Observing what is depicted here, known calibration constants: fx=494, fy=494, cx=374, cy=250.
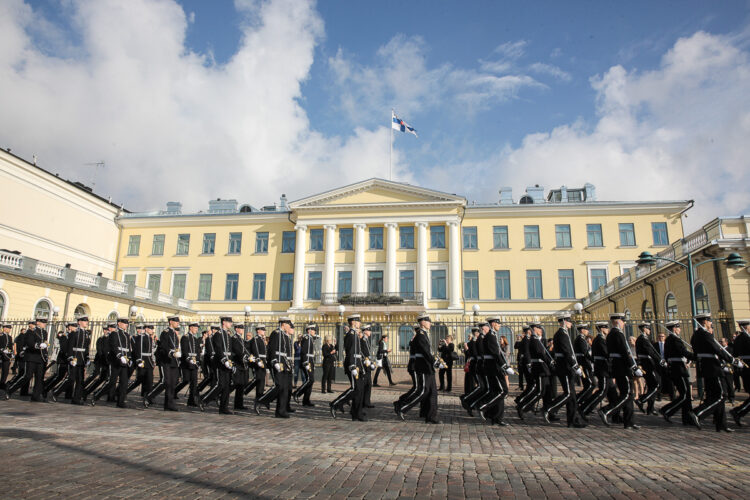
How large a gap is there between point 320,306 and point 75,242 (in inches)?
835

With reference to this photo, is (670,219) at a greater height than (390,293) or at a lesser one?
greater

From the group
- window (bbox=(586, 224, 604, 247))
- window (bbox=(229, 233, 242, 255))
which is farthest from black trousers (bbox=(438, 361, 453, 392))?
window (bbox=(229, 233, 242, 255))

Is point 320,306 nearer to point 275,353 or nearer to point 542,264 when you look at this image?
point 542,264

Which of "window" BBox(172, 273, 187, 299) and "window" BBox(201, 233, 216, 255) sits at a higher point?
"window" BBox(201, 233, 216, 255)

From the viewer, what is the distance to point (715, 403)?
30.9 ft

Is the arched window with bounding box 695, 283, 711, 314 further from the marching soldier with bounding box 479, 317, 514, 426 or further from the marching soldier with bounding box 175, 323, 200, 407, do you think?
the marching soldier with bounding box 175, 323, 200, 407

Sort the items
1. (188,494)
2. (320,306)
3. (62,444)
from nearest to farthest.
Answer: (188,494) → (62,444) → (320,306)

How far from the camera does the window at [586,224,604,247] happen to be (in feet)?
131

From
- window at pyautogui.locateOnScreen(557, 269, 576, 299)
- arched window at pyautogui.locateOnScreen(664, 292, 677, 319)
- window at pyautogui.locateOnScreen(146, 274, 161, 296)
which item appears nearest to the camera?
arched window at pyautogui.locateOnScreen(664, 292, 677, 319)

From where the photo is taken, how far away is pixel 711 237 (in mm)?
19812

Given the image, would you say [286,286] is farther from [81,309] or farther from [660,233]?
[660,233]

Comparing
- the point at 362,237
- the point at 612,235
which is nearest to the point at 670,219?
the point at 612,235

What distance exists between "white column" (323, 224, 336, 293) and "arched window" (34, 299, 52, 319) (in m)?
19.0

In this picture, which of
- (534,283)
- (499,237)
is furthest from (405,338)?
(499,237)
